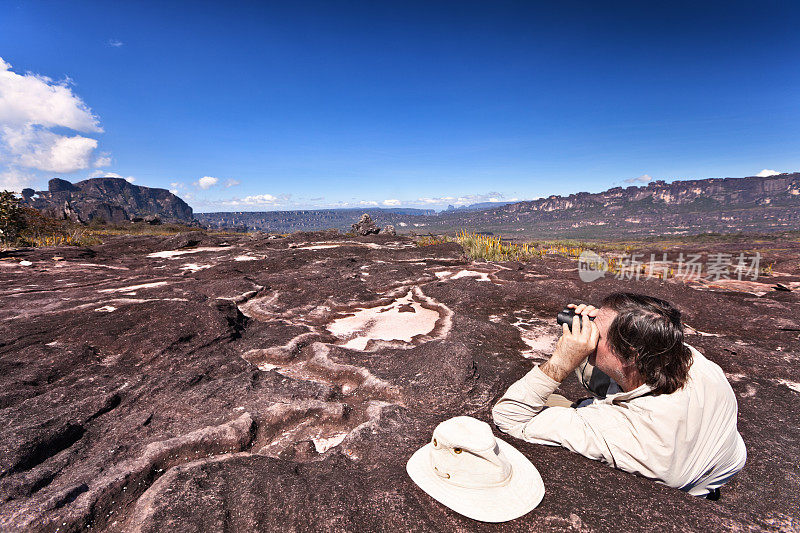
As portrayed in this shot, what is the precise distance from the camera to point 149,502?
2.04 meters

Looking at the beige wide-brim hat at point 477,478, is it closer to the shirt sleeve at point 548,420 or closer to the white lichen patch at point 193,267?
the shirt sleeve at point 548,420

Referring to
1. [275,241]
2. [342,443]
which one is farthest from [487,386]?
[275,241]

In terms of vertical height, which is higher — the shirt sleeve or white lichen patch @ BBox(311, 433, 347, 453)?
the shirt sleeve

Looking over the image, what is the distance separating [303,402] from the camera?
11.8ft

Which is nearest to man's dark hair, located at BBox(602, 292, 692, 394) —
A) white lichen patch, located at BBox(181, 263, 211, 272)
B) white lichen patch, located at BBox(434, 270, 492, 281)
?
white lichen patch, located at BBox(434, 270, 492, 281)

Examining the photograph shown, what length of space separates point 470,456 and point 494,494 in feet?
0.88

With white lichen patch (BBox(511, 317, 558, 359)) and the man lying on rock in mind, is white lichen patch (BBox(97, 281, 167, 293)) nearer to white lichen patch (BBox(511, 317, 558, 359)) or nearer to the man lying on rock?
white lichen patch (BBox(511, 317, 558, 359))

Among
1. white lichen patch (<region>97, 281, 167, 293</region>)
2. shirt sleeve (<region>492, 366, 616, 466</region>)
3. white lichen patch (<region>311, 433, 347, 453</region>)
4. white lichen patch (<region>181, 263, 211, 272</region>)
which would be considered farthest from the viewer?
white lichen patch (<region>181, 263, 211, 272</region>)

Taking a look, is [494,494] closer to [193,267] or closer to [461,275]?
[461,275]

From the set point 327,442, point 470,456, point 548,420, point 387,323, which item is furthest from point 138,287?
point 548,420

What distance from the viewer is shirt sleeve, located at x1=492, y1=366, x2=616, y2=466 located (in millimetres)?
2260

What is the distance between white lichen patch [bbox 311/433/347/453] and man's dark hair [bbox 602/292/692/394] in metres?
2.49

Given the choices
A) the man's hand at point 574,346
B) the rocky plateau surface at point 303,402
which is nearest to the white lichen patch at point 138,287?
the rocky plateau surface at point 303,402

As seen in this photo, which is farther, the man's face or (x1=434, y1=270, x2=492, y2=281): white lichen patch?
(x1=434, y1=270, x2=492, y2=281): white lichen patch
